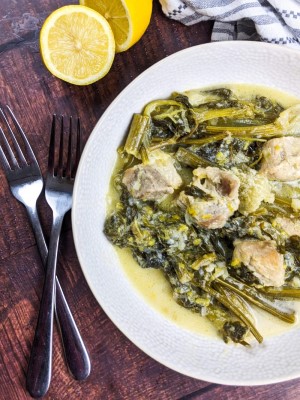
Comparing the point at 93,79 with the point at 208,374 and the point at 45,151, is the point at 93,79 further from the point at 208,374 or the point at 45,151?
the point at 208,374

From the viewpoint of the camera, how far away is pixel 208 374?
130 inches

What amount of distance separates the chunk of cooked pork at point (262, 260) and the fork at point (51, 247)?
1159 mm

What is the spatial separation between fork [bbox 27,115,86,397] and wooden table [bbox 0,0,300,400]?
Result: 11cm

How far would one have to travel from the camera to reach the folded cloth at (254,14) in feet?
11.2

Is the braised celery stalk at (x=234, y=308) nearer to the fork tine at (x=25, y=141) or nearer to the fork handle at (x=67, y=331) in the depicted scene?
the fork handle at (x=67, y=331)

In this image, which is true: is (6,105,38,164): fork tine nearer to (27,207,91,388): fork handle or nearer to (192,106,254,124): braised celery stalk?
(27,207,91,388): fork handle

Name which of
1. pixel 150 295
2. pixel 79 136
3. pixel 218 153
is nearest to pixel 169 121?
pixel 218 153

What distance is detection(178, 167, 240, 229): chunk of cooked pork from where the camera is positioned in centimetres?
319

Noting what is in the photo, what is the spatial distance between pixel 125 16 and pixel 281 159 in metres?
1.34

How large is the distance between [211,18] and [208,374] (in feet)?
7.82

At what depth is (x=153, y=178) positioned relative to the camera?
10.6ft

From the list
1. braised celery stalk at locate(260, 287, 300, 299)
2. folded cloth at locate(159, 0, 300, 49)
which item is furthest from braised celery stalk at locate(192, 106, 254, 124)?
braised celery stalk at locate(260, 287, 300, 299)

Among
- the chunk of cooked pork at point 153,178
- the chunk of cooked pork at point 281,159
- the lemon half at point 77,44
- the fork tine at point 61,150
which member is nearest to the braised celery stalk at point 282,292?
the chunk of cooked pork at point 281,159

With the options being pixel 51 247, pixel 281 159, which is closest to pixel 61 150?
pixel 51 247
